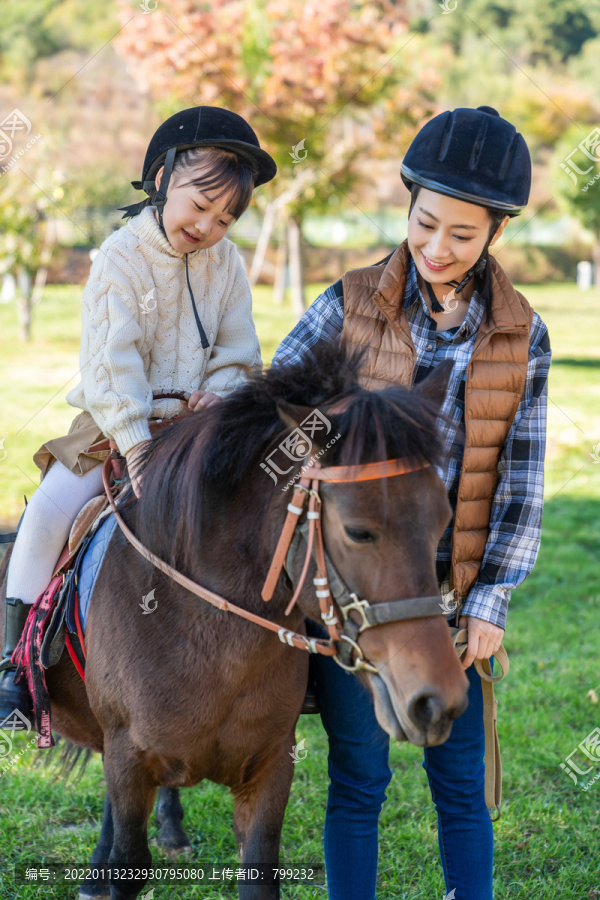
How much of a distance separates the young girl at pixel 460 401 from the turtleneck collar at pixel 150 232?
527 mm

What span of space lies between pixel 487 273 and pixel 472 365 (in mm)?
347

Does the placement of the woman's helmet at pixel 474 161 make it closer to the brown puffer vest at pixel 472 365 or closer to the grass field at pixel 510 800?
the brown puffer vest at pixel 472 365

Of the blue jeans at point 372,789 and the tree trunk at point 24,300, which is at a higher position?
the tree trunk at point 24,300

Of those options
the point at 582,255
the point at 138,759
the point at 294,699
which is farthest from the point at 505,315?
the point at 582,255

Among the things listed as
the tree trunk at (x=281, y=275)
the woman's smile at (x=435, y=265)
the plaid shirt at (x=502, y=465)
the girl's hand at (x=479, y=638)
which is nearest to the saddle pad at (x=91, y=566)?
the plaid shirt at (x=502, y=465)

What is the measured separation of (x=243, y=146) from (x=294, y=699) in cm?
176

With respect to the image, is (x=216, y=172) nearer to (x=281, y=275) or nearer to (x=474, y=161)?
(x=474, y=161)

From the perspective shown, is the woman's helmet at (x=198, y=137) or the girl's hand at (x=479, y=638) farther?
the woman's helmet at (x=198, y=137)

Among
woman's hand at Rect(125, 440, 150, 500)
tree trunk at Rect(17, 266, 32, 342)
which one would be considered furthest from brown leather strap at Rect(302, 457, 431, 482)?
tree trunk at Rect(17, 266, 32, 342)

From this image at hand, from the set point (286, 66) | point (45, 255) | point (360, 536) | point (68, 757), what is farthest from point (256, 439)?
point (45, 255)

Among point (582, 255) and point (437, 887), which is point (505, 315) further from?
point (582, 255)

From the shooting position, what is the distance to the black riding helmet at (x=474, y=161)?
2.08 m

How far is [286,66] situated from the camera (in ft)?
39.3

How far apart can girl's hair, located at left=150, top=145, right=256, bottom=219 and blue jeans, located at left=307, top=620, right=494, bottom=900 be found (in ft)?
4.61
